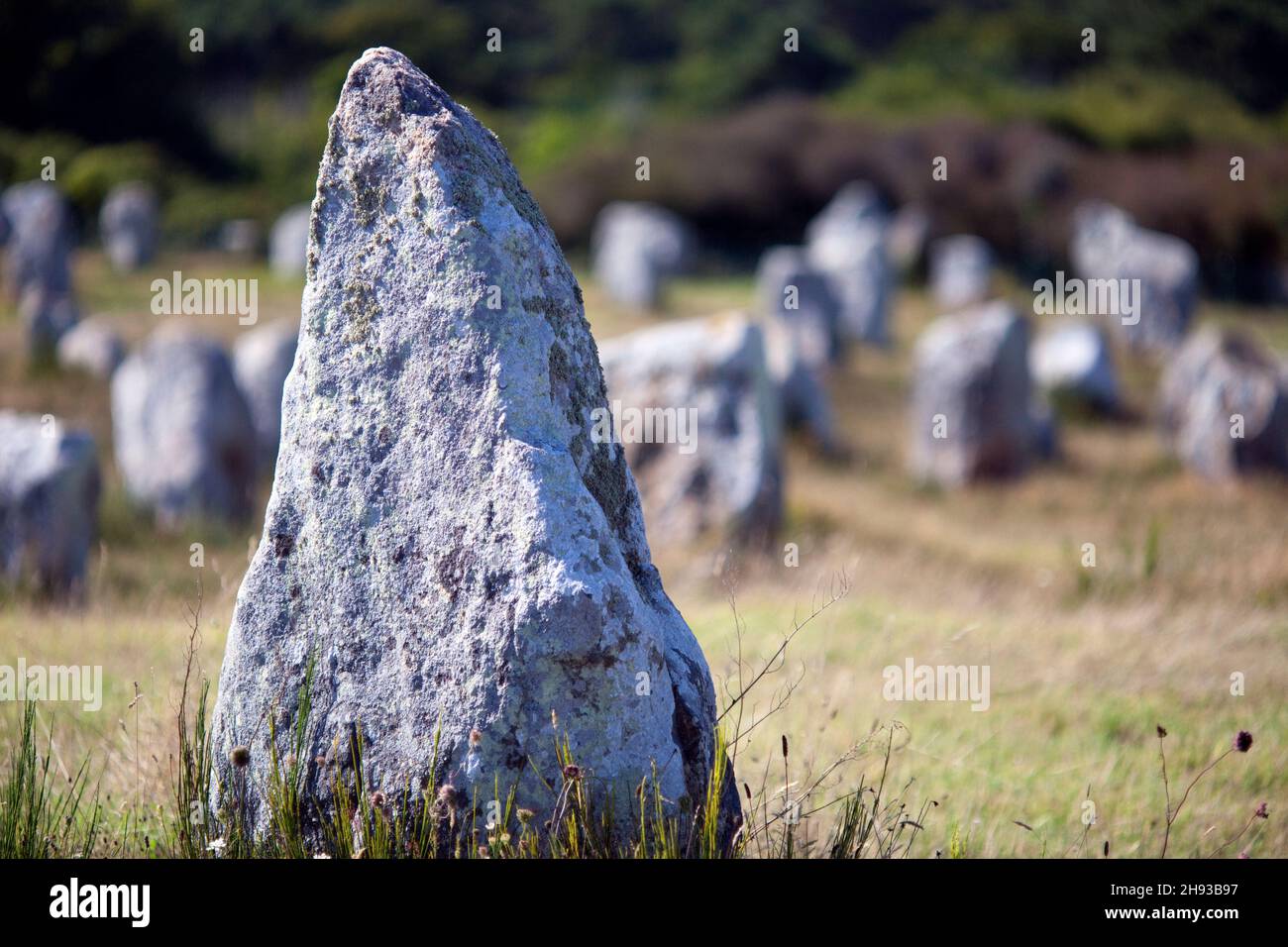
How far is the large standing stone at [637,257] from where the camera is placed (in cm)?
2241

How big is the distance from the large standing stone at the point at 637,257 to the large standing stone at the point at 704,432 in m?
12.8

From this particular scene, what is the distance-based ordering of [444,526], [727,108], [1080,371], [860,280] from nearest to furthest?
[444,526]
[1080,371]
[860,280]
[727,108]

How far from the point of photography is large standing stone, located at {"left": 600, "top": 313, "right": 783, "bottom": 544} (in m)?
9.26

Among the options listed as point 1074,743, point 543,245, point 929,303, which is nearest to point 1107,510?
point 1074,743

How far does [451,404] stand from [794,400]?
1185 cm

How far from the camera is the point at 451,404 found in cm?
283

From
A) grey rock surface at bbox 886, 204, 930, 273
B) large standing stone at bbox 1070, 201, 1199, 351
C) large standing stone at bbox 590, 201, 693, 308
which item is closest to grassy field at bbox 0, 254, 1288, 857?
large standing stone at bbox 1070, 201, 1199, 351

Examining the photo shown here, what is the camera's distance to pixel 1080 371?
17.2 m

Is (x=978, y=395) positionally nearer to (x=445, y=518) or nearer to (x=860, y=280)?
(x=860, y=280)

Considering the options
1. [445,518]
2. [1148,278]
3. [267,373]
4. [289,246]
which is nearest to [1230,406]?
[1148,278]

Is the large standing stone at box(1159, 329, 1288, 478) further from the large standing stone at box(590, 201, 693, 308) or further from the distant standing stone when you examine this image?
the distant standing stone

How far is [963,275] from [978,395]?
1384 centimetres

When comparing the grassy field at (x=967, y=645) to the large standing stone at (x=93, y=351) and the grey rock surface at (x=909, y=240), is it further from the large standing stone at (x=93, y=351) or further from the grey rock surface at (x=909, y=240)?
the grey rock surface at (x=909, y=240)
